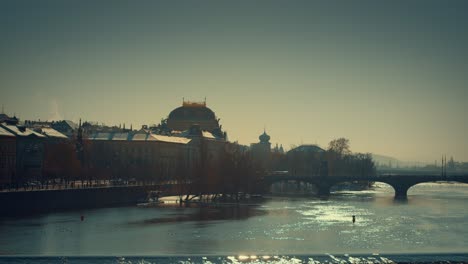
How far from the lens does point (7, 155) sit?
366 ft

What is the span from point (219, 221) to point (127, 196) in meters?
28.6

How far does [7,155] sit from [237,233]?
1850 inches

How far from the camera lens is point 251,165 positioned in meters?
138

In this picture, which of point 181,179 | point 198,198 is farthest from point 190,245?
point 181,179

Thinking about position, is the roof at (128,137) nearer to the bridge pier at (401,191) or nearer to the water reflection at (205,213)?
the bridge pier at (401,191)

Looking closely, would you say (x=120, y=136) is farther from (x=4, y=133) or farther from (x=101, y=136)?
(x=4, y=133)

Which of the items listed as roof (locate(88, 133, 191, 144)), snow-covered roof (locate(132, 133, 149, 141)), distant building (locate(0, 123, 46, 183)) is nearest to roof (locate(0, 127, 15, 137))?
distant building (locate(0, 123, 46, 183))

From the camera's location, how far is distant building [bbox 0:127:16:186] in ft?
360

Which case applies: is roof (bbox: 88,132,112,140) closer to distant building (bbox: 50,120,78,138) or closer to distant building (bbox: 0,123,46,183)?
distant building (bbox: 50,120,78,138)

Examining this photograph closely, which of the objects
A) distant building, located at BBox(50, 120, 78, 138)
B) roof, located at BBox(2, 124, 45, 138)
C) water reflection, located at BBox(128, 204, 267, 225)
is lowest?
water reflection, located at BBox(128, 204, 267, 225)

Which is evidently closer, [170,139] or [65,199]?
[65,199]

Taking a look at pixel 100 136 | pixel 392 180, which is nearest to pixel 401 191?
pixel 392 180

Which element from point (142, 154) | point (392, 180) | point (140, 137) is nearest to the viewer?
point (392, 180)

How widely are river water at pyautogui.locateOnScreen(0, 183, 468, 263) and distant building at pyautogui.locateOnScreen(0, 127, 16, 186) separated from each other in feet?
60.7
